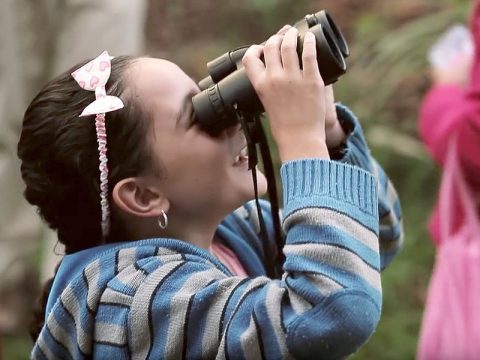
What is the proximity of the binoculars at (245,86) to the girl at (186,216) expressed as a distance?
1.1 inches

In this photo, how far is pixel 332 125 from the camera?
1.90 m

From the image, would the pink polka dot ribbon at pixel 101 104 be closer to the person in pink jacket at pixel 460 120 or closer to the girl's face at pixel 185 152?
the girl's face at pixel 185 152

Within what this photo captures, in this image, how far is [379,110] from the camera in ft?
16.9

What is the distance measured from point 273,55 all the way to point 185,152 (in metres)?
0.22

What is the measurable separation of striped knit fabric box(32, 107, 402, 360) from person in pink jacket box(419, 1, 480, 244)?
1.14 meters

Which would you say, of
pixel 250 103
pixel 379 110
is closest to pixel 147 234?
pixel 250 103

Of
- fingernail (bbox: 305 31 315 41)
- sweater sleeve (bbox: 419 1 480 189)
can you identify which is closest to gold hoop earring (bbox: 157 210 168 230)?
fingernail (bbox: 305 31 315 41)

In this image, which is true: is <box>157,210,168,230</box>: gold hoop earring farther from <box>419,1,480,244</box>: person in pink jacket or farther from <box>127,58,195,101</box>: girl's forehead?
<box>419,1,480,244</box>: person in pink jacket

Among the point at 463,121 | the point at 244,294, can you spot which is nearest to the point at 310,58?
the point at 244,294

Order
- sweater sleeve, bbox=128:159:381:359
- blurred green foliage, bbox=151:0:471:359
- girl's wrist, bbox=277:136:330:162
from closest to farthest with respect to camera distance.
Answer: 1. sweater sleeve, bbox=128:159:381:359
2. girl's wrist, bbox=277:136:330:162
3. blurred green foliage, bbox=151:0:471:359

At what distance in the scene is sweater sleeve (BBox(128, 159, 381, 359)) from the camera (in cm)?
153

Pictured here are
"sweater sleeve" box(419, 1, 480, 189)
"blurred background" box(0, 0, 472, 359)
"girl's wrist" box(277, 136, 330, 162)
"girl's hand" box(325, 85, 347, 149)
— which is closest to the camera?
"girl's wrist" box(277, 136, 330, 162)

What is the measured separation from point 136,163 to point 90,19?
198 centimetres

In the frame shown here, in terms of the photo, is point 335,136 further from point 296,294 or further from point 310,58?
point 296,294
